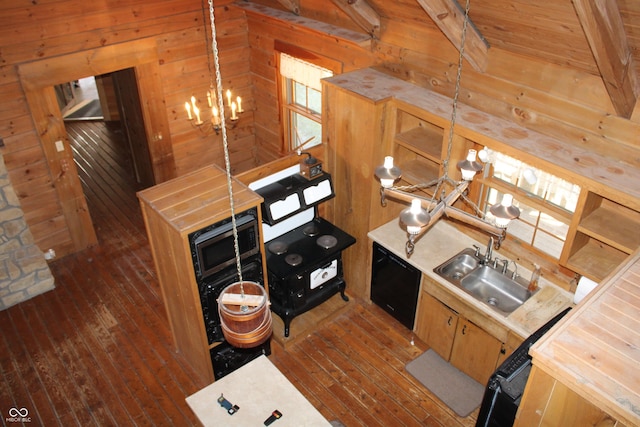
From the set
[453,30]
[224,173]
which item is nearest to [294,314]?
[224,173]

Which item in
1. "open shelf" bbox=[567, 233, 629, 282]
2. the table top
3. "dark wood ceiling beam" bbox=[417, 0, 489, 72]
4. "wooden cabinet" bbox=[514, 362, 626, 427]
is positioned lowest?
the table top

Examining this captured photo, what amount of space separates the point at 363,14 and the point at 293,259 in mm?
2230

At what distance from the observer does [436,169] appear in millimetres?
4828

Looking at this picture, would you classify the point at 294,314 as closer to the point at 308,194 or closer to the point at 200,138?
the point at 308,194

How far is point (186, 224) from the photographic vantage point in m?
3.71

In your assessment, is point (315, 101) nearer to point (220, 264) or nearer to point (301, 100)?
point (301, 100)

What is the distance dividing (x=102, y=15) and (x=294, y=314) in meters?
3.43

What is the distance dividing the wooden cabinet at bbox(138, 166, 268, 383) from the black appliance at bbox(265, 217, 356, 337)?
11.3 inches

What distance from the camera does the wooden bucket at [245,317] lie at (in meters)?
2.52

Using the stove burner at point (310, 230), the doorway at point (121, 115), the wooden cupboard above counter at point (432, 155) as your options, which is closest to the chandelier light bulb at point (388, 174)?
the wooden cupboard above counter at point (432, 155)

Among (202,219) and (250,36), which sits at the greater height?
(250,36)

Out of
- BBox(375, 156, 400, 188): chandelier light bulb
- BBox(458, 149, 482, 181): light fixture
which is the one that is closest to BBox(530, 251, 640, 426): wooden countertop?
BBox(458, 149, 482, 181): light fixture

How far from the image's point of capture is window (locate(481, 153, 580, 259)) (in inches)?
152

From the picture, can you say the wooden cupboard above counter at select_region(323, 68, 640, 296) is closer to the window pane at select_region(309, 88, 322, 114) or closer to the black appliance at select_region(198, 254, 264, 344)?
the window pane at select_region(309, 88, 322, 114)
